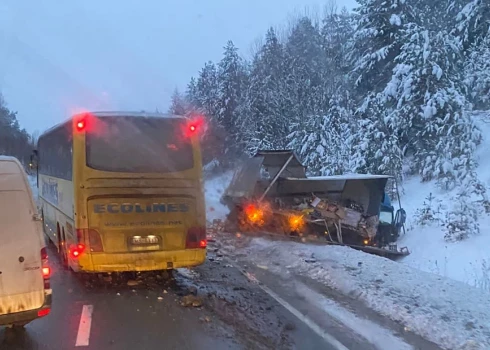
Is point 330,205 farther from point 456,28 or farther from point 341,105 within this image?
point 341,105

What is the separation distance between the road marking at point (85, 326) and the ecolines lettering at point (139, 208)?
1.52 m

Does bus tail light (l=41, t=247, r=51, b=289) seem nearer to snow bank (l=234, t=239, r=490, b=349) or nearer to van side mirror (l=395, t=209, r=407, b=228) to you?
snow bank (l=234, t=239, r=490, b=349)

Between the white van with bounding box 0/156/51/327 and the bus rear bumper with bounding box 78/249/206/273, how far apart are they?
2.67 m

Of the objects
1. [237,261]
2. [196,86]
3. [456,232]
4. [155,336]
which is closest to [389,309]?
[155,336]

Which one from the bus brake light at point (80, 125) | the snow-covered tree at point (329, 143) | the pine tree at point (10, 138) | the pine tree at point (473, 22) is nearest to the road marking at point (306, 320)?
the bus brake light at point (80, 125)

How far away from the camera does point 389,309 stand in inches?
297

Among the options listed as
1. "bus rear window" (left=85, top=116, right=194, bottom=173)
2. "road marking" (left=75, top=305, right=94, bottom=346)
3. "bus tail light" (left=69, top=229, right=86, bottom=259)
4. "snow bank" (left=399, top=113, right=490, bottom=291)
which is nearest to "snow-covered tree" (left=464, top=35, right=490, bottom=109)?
"snow bank" (left=399, top=113, right=490, bottom=291)

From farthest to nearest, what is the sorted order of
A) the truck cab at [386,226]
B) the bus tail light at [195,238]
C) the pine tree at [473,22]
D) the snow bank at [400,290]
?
the pine tree at [473,22] < the truck cab at [386,226] < the bus tail light at [195,238] < the snow bank at [400,290]

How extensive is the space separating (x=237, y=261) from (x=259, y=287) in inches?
109

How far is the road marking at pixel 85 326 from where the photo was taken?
6.33m

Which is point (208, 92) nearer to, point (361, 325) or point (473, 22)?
point (473, 22)

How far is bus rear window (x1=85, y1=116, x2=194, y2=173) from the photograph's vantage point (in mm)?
8742

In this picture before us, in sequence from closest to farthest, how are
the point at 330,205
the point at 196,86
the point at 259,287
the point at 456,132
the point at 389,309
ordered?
the point at 389,309 → the point at 259,287 → the point at 330,205 → the point at 456,132 → the point at 196,86

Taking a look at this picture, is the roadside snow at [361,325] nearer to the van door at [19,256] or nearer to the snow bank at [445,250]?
the van door at [19,256]
